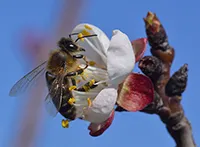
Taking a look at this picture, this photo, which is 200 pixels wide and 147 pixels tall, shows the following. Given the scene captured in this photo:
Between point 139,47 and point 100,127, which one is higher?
point 139,47

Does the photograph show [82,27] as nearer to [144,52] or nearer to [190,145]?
[144,52]

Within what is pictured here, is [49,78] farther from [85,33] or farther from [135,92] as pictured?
[135,92]

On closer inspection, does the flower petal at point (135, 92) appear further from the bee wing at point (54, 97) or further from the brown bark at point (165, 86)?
the bee wing at point (54, 97)

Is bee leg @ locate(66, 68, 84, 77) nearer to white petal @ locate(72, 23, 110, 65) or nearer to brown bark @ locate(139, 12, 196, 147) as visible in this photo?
white petal @ locate(72, 23, 110, 65)

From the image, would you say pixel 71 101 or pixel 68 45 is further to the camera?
pixel 68 45

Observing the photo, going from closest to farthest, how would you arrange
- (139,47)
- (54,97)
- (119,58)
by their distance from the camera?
(54,97) < (119,58) < (139,47)

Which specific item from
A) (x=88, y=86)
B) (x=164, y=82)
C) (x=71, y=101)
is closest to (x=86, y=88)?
(x=88, y=86)

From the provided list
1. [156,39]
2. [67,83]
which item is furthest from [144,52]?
[67,83]
